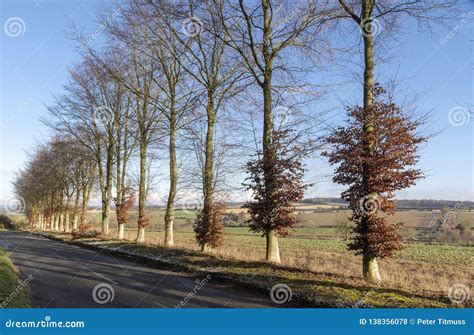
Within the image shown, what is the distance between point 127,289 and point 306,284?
16.0ft

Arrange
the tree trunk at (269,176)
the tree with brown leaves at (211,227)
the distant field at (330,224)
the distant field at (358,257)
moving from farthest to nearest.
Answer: the distant field at (330,224) < the tree with brown leaves at (211,227) < the tree trunk at (269,176) < the distant field at (358,257)

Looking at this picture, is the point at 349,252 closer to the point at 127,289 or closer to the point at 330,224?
the point at 330,224

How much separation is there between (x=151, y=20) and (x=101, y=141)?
64.1ft

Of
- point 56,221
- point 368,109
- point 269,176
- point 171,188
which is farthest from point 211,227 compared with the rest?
point 56,221

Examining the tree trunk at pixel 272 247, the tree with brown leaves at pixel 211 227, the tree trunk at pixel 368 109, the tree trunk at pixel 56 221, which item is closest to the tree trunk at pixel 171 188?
the tree with brown leaves at pixel 211 227

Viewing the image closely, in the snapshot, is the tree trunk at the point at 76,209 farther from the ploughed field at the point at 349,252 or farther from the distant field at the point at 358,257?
the distant field at the point at 358,257

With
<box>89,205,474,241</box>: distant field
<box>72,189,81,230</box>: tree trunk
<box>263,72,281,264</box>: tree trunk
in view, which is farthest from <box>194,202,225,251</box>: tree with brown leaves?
<box>72,189,81,230</box>: tree trunk

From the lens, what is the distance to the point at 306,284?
998cm

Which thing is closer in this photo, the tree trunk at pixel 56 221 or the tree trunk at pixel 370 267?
the tree trunk at pixel 370 267

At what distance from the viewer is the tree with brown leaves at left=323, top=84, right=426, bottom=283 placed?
1088 centimetres

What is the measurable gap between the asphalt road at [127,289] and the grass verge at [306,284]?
0.52 metres

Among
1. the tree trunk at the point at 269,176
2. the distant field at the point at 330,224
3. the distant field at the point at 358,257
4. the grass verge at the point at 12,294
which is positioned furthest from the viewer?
the distant field at the point at 330,224

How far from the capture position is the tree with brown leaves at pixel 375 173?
10.9 m

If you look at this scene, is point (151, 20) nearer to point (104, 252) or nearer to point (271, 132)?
point (271, 132)
